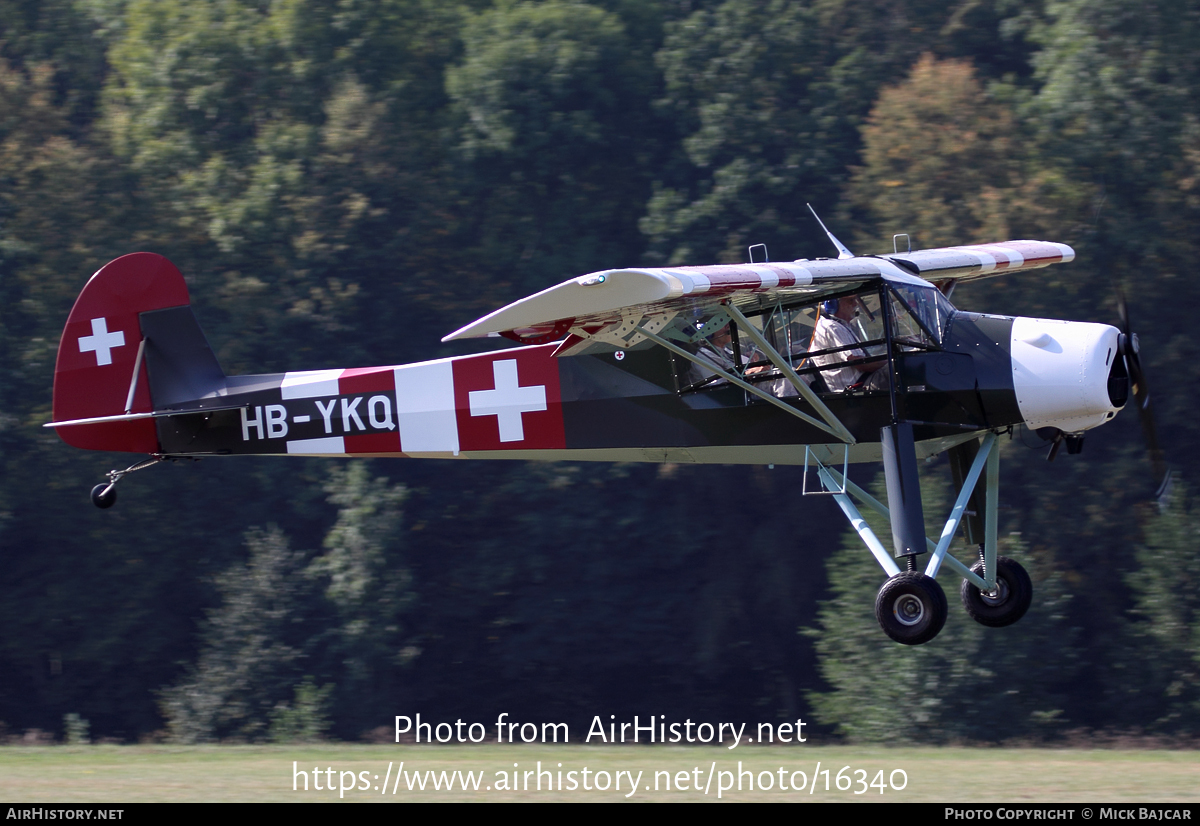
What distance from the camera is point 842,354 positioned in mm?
10578

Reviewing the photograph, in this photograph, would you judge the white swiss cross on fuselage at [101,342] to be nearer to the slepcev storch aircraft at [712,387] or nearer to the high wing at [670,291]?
the slepcev storch aircraft at [712,387]

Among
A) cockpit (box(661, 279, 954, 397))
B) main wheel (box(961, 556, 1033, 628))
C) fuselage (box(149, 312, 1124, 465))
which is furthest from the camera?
main wheel (box(961, 556, 1033, 628))

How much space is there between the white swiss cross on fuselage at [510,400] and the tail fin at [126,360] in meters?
2.45

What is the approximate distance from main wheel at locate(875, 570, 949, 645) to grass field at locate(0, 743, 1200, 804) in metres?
1.11

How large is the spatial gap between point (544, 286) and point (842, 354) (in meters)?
18.0

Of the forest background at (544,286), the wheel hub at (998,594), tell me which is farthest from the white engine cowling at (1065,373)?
the forest background at (544,286)

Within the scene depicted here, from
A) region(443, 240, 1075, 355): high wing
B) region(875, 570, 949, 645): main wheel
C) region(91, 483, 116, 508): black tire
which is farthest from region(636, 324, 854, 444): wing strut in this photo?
region(91, 483, 116, 508): black tire

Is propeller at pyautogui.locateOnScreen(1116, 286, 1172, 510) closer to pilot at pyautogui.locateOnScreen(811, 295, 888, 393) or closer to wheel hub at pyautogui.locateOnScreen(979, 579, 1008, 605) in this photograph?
wheel hub at pyautogui.locateOnScreen(979, 579, 1008, 605)

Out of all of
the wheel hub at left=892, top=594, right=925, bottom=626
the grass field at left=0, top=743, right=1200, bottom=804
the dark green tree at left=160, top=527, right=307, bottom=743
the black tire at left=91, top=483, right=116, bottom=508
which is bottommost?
the dark green tree at left=160, top=527, right=307, bottom=743

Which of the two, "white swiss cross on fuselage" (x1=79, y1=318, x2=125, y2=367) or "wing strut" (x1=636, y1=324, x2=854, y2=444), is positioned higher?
"white swiss cross on fuselage" (x1=79, y1=318, x2=125, y2=367)

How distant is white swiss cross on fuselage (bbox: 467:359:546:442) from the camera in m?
11.3

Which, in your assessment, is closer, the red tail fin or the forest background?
the red tail fin

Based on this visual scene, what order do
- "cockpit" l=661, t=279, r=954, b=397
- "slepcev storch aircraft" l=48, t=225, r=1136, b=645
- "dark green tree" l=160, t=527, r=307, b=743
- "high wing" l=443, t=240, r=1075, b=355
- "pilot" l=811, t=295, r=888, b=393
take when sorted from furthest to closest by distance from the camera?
"dark green tree" l=160, t=527, r=307, b=743
"pilot" l=811, t=295, r=888, b=393
"cockpit" l=661, t=279, r=954, b=397
"slepcev storch aircraft" l=48, t=225, r=1136, b=645
"high wing" l=443, t=240, r=1075, b=355

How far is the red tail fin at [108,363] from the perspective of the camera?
1209cm
